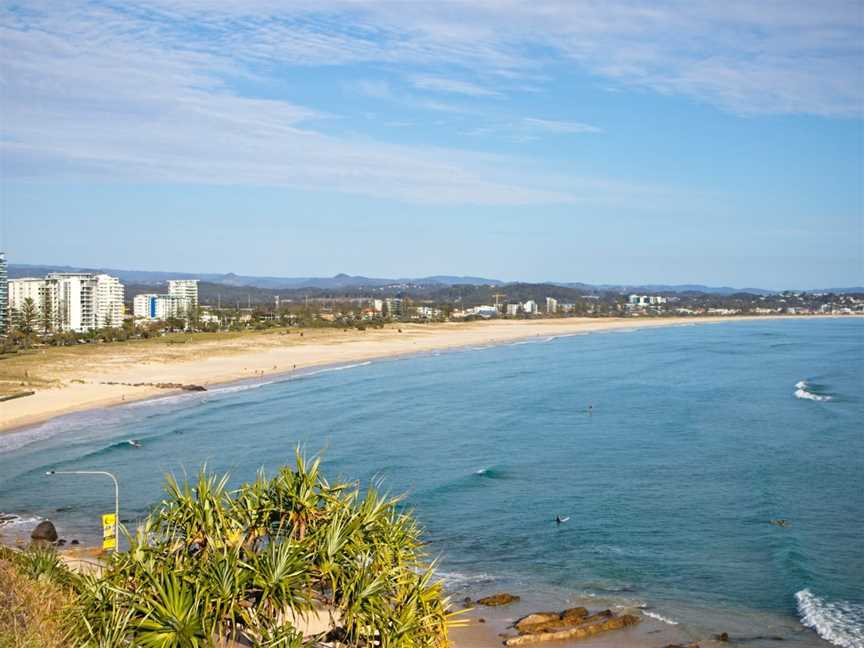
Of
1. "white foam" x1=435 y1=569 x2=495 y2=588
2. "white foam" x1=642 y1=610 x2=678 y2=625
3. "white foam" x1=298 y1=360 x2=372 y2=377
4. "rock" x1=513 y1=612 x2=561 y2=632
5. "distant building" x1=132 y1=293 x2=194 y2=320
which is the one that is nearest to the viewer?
"rock" x1=513 y1=612 x2=561 y2=632

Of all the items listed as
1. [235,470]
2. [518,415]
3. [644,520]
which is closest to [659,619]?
[644,520]

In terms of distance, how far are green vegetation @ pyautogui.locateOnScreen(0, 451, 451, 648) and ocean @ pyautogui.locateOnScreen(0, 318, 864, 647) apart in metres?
10.4

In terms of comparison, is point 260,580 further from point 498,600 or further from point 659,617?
point 659,617

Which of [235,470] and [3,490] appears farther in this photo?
[235,470]

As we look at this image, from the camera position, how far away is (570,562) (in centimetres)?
2669

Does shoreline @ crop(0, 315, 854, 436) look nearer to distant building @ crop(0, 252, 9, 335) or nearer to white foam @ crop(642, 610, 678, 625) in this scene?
distant building @ crop(0, 252, 9, 335)

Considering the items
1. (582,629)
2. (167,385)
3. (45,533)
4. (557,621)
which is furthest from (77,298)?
(582,629)

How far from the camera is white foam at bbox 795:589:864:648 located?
69.8ft

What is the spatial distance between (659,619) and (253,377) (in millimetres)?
57058

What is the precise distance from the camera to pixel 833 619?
2245cm

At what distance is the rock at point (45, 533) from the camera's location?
1094 inches

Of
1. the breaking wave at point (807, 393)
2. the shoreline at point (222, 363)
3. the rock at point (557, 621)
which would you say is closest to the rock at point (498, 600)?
the rock at point (557, 621)

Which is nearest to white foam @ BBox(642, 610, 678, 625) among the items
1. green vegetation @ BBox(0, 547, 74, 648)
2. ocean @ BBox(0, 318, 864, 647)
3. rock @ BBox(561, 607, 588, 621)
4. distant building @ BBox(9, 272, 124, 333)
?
ocean @ BBox(0, 318, 864, 647)

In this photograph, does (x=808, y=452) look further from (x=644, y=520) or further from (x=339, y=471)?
(x=339, y=471)
